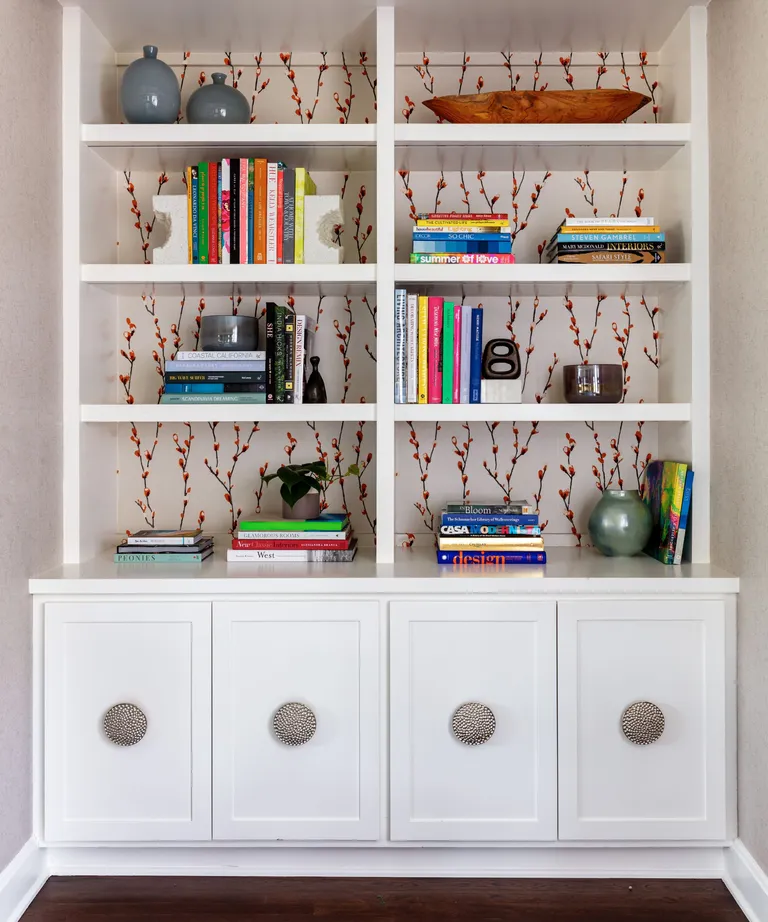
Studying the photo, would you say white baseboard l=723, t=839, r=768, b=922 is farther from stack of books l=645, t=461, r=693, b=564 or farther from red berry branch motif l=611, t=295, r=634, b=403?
red berry branch motif l=611, t=295, r=634, b=403

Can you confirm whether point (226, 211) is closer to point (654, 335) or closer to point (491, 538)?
point (491, 538)

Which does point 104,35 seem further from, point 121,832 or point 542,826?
point 542,826

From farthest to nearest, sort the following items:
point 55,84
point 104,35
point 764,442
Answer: point 104,35 < point 55,84 < point 764,442

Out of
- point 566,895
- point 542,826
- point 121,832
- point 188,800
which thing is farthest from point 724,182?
point 121,832

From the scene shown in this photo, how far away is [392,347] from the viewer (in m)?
2.21

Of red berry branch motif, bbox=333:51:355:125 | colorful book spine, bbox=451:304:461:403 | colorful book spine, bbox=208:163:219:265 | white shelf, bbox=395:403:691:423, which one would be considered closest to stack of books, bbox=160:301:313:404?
colorful book spine, bbox=208:163:219:265

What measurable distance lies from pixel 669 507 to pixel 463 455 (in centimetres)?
63

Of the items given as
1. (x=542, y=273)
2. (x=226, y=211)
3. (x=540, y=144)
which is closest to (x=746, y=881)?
(x=542, y=273)

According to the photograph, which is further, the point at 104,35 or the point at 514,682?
the point at 104,35

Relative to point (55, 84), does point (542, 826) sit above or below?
below

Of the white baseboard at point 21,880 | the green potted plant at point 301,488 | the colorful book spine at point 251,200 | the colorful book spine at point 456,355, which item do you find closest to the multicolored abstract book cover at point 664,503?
the colorful book spine at point 456,355

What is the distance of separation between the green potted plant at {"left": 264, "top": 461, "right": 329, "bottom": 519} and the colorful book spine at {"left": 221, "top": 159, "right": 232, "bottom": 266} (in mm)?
608

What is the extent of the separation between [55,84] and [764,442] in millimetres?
2020

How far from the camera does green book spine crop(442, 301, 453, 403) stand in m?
2.23
